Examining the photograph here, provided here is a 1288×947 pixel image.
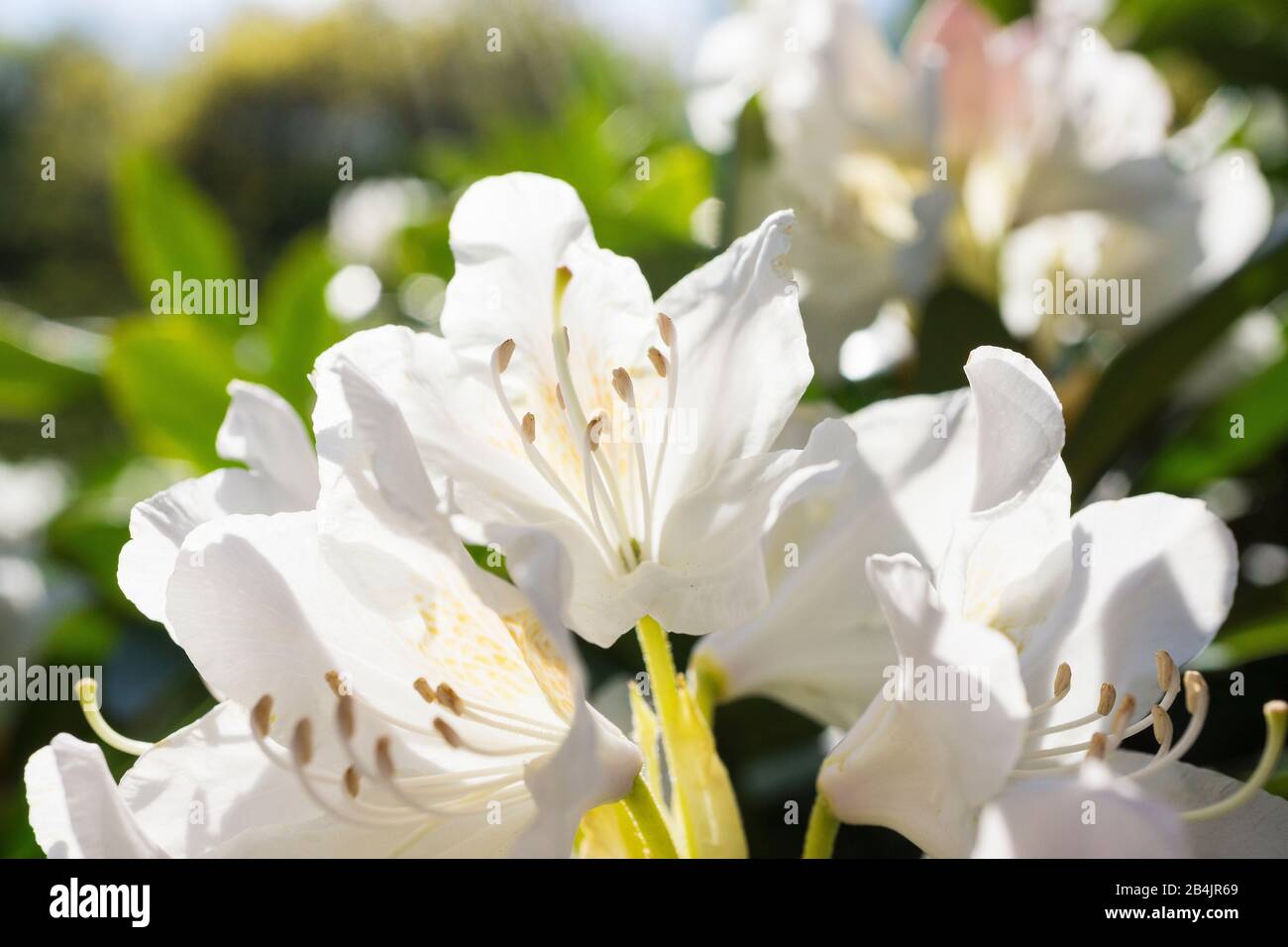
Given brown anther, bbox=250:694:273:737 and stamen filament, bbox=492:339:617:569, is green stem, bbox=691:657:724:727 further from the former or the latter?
brown anther, bbox=250:694:273:737

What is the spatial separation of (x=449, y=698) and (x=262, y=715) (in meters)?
0.08

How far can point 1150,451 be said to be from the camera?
126 cm

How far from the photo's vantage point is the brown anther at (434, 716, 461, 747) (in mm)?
518

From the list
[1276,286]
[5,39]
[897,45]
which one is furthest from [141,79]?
[1276,286]

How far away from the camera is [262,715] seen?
0.50m

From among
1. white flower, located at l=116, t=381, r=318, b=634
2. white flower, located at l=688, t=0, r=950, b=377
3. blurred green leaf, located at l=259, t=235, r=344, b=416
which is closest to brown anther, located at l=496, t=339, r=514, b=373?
white flower, located at l=116, t=381, r=318, b=634

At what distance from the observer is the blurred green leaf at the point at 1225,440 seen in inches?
43.9

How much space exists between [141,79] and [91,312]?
12.4 feet

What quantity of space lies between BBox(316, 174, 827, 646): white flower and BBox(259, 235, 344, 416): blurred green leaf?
2.03ft

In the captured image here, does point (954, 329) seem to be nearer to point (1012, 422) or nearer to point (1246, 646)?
point (1246, 646)

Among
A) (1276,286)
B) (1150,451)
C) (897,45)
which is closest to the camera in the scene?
(1276,286)

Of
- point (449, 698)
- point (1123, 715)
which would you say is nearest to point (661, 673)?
point (449, 698)
